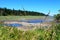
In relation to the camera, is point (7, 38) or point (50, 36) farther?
point (7, 38)

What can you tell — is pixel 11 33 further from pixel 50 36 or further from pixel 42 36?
pixel 50 36

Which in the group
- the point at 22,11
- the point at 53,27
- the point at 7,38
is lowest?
the point at 7,38

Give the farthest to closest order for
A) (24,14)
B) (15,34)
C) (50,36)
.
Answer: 1. (15,34)
2. (24,14)
3. (50,36)

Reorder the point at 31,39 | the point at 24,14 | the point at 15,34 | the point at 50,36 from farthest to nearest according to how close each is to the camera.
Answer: the point at 15,34, the point at 24,14, the point at 50,36, the point at 31,39

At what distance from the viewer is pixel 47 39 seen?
3.37m

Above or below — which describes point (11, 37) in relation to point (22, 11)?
below

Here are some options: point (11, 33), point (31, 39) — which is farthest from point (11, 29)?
point (31, 39)

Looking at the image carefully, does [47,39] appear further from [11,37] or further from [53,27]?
[11,37]

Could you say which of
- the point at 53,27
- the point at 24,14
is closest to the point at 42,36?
the point at 53,27

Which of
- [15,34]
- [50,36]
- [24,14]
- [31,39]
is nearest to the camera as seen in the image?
[31,39]

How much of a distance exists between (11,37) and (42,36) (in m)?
0.58

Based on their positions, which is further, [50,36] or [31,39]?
[50,36]

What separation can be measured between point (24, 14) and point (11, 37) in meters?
0.52

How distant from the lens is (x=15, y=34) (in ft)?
12.6
